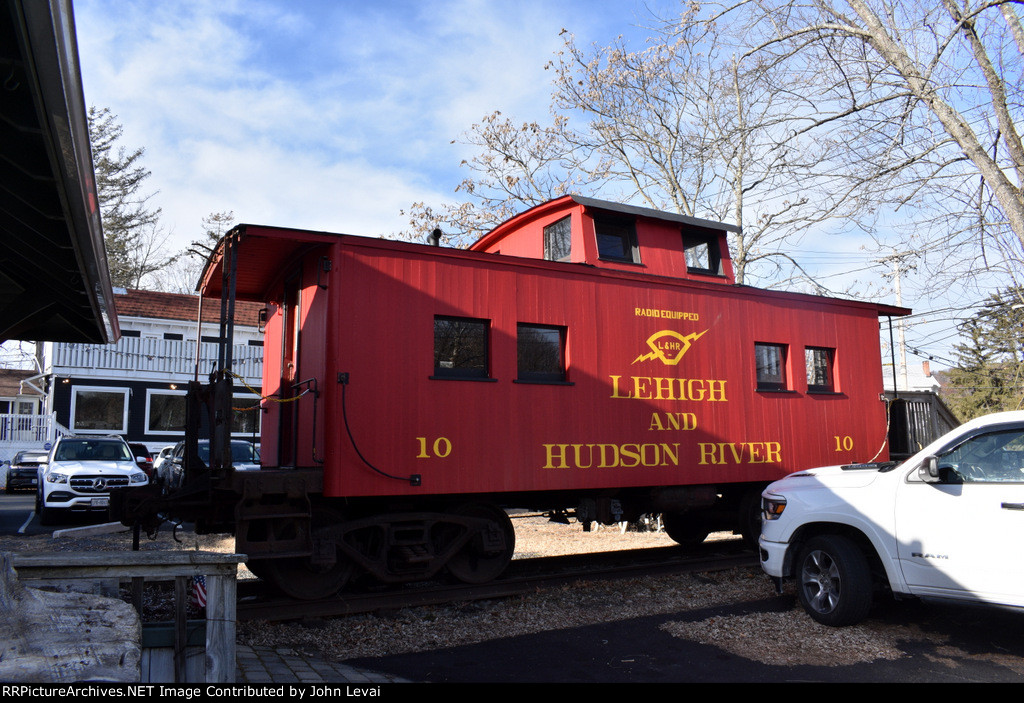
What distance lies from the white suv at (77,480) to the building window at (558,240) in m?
9.41

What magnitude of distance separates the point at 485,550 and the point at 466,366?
1912 mm

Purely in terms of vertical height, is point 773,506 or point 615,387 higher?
point 615,387

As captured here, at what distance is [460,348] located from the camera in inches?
306

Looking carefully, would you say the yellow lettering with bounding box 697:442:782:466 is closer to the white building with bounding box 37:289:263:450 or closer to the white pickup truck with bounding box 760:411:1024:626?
the white pickup truck with bounding box 760:411:1024:626

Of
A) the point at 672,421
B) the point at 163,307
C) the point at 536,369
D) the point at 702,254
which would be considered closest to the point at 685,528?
the point at 672,421

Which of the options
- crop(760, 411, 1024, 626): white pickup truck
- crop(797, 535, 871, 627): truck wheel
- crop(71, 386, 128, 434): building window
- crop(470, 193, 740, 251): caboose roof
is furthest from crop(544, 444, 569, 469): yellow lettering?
crop(71, 386, 128, 434): building window

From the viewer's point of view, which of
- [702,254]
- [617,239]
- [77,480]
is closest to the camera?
[617,239]

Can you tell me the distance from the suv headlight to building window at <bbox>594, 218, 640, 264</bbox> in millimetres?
3755

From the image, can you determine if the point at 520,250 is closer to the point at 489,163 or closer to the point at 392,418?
the point at 392,418

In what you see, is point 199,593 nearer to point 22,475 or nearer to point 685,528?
point 685,528

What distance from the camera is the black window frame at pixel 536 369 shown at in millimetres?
8039

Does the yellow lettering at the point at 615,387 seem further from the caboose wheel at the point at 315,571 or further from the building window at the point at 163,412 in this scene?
the building window at the point at 163,412

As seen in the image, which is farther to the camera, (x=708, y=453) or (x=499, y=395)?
(x=708, y=453)

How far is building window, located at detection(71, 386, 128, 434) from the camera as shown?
26.2m
